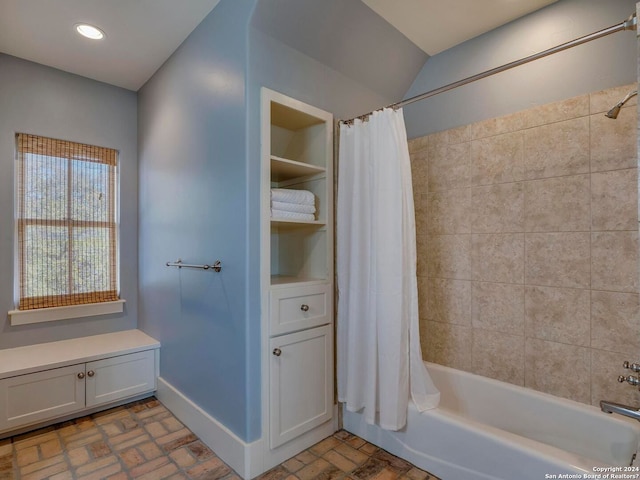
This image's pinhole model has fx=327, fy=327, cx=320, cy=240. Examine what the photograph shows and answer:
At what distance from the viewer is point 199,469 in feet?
5.51

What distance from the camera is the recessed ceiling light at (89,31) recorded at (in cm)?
197

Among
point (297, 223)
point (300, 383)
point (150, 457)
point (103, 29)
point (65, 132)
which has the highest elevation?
point (103, 29)

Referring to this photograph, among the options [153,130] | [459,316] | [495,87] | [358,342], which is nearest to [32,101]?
[153,130]

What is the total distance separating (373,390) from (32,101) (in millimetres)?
3042

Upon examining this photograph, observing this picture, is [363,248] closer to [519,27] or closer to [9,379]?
[519,27]

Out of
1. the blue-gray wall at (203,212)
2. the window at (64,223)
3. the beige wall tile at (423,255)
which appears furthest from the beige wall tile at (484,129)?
the window at (64,223)

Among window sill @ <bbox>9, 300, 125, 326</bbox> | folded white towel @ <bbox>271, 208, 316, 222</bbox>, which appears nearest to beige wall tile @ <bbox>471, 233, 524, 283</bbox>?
folded white towel @ <bbox>271, 208, 316, 222</bbox>

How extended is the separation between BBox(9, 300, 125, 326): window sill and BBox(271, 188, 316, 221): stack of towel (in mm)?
1843

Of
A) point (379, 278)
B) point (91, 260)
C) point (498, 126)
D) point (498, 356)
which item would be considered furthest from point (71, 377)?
point (498, 126)

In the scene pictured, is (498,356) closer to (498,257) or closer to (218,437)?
(498,257)

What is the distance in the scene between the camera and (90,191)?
2.63 metres

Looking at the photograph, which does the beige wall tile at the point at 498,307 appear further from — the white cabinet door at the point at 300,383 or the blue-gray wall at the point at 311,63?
the blue-gray wall at the point at 311,63

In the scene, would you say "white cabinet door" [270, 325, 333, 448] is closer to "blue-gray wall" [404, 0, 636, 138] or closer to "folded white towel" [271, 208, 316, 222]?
"folded white towel" [271, 208, 316, 222]

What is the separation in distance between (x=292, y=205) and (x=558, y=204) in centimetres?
145
